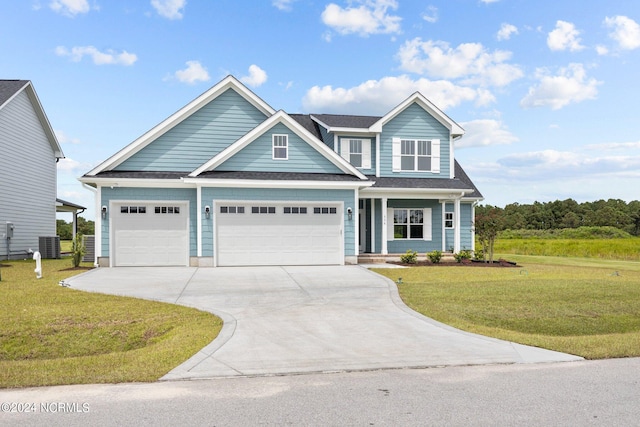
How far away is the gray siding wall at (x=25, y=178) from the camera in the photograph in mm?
24875

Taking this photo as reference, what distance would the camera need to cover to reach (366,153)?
23922 mm

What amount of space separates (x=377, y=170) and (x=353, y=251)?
550 cm

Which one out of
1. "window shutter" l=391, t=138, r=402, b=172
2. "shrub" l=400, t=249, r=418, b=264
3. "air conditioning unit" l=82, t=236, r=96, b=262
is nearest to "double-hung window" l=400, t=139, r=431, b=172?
"window shutter" l=391, t=138, r=402, b=172

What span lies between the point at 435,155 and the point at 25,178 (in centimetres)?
2084

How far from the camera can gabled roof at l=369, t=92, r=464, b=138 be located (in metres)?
23.4

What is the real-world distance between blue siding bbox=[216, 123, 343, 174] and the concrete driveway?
521 cm

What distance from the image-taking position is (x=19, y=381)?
6129 millimetres

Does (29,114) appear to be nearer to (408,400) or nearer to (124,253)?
(124,253)

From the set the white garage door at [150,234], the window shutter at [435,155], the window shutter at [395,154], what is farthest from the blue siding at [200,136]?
the window shutter at [435,155]

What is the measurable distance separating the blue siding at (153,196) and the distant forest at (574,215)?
59.2 m

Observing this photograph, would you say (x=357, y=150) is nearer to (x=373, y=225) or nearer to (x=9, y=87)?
(x=373, y=225)

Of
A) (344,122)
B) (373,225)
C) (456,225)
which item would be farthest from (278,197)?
(456,225)

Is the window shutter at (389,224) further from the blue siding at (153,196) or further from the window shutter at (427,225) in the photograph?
the blue siding at (153,196)

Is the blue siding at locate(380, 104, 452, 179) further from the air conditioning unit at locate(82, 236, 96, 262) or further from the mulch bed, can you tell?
the air conditioning unit at locate(82, 236, 96, 262)
